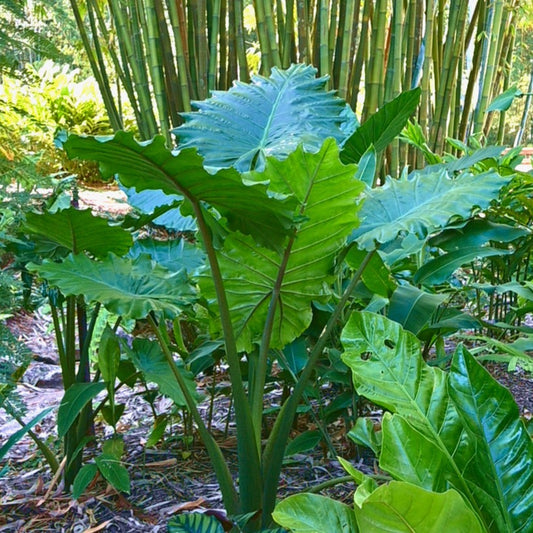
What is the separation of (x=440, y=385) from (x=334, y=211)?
0.31m

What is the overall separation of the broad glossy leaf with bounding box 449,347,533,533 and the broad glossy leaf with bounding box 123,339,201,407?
19.8 inches

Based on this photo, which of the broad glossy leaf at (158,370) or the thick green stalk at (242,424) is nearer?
the thick green stalk at (242,424)

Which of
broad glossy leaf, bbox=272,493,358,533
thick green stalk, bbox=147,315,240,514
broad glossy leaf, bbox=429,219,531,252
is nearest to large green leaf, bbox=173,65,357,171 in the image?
broad glossy leaf, bbox=429,219,531,252

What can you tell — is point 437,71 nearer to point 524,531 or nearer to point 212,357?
point 212,357

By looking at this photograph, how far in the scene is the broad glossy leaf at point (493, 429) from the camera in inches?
25.5

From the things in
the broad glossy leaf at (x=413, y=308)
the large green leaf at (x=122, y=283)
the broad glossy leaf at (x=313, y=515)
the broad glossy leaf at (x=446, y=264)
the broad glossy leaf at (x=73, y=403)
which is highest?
the large green leaf at (x=122, y=283)

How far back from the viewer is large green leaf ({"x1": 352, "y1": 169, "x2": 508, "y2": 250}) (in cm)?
87

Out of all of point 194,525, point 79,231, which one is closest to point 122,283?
point 79,231

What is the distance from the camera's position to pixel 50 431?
1660 millimetres

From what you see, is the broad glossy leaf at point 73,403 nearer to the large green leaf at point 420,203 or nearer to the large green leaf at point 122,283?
the large green leaf at point 122,283

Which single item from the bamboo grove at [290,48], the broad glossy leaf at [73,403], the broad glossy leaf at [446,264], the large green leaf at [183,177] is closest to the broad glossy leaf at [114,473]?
the broad glossy leaf at [73,403]

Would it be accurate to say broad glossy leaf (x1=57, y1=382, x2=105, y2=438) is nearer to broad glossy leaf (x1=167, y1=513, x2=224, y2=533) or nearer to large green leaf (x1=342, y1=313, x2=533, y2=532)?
Result: broad glossy leaf (x1=167, y1=513, x2=224, y2=533)

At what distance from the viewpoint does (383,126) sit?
1.16 meters

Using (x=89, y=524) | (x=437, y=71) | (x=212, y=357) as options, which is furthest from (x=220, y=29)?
(x=89, y=524)
